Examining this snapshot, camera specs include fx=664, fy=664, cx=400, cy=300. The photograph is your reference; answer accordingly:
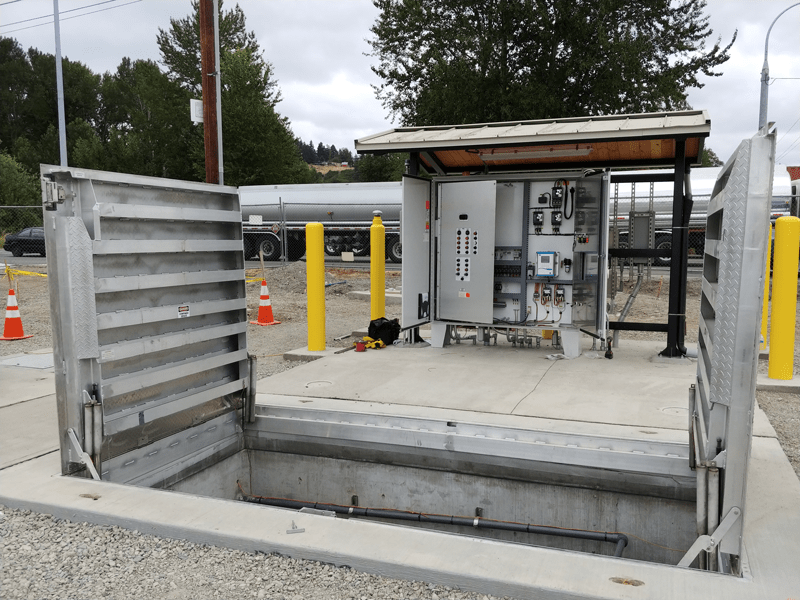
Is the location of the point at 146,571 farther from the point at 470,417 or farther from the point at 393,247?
the point at 393,247

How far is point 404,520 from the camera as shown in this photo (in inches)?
211

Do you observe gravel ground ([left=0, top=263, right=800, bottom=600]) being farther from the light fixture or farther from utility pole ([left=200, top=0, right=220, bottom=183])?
utility pole ([left=200, top=0, right=220, bottom=183])

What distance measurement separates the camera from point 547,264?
8703mm

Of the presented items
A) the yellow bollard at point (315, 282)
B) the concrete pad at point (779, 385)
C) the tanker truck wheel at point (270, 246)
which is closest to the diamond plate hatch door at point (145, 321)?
the yellow bollard at point (315, 282)

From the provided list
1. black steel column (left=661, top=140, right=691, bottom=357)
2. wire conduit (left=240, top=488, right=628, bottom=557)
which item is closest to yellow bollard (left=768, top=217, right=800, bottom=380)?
black steel column (left=661, top=140, right=691, bottom=357)

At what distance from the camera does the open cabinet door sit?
8.75m

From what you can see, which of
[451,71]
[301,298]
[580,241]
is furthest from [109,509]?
[451,71]

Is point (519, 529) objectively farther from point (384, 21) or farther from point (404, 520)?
point (384, 21)

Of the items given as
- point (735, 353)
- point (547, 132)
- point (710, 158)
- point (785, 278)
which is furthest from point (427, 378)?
point (710, 158)

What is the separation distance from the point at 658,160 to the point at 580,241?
180 cm

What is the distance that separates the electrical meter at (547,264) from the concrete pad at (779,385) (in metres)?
2.71

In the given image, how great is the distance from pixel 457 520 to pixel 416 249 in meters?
4.52

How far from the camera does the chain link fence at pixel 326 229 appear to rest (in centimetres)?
2539

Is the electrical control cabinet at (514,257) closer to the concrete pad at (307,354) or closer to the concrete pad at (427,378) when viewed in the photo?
the concrete pad at (427,378)
